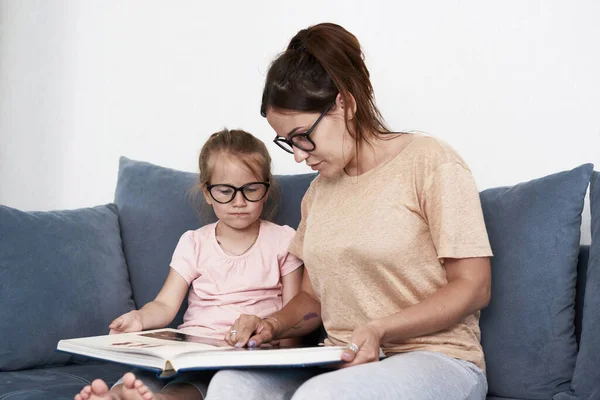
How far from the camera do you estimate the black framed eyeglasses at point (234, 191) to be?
83.1 inches

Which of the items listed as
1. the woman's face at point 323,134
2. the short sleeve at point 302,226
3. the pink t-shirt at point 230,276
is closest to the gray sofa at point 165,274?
the pink t-shirt at point 230,276

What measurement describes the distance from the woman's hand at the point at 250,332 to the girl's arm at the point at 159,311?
38 cm

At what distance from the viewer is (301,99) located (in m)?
1.68

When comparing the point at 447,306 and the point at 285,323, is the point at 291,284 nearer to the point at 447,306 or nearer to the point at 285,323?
the point at 285,323

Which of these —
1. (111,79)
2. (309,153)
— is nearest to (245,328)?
(309,153)

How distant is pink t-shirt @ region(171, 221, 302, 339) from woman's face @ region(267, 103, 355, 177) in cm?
48

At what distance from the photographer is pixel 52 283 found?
7.10 feet

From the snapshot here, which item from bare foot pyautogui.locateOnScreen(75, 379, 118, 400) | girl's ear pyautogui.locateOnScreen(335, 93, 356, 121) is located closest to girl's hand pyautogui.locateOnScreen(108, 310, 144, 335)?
bare foot pyautogui.locateOnScreen(75, 379, 118, 400)

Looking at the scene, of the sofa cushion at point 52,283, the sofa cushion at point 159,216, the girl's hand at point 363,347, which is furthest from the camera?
the sofa cushion at point 159,216

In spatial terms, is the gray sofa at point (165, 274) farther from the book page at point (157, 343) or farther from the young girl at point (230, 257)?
the book page at point (157, 343)

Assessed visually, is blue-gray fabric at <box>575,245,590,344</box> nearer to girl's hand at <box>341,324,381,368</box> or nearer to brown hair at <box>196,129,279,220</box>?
girl's hand at <box>341,324,381,368</box>

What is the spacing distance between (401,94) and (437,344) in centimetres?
101

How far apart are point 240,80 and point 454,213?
136 cm

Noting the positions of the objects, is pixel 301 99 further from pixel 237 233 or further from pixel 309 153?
pixel 237 233
